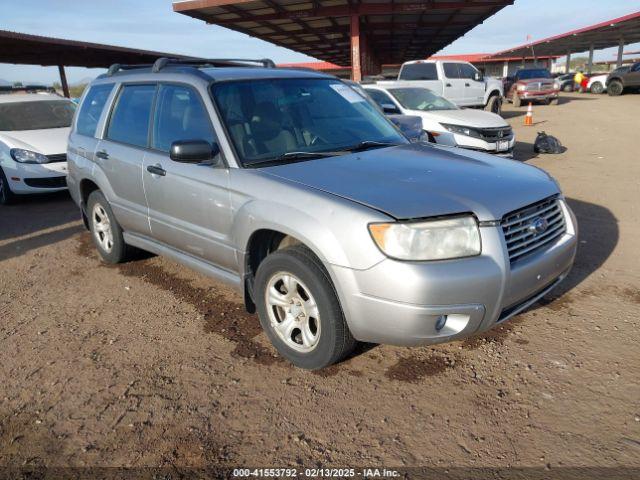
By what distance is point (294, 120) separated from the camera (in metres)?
Answer: 3.78

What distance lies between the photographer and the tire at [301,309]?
9.43ft

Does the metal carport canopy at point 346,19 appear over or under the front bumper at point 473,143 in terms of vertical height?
over

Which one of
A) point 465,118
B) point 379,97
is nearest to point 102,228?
point 465,118

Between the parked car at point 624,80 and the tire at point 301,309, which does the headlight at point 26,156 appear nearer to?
the tire at point 301,309

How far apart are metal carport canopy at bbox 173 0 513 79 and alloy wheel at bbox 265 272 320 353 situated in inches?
613

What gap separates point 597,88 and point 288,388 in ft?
124

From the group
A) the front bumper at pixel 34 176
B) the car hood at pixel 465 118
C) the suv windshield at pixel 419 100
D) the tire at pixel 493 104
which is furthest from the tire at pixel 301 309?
the tire at pixel 493 104

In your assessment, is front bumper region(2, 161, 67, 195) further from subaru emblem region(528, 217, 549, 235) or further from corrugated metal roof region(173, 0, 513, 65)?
corrugated metal roof region(173, 0, 513, 65)

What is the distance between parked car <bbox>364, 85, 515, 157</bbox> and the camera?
29.4 ft

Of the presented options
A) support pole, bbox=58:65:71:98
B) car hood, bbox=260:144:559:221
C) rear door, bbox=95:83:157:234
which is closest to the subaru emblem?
car hood, bbox=260:144:559:221

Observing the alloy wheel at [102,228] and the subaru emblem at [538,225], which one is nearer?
the subaru emblem at [538,225]

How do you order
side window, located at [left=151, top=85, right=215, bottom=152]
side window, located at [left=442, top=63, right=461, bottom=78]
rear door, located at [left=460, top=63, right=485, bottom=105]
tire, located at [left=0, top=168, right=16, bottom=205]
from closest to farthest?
side window, located at [left=151, top=85, right=215, bottom=152], tire, located at [left=0, top=168, right=16, bottom=205], side window, located at [left=442, top=63, right=461, bottom=78], rear door, located at [left=460, top=63, right=485, bottom=105]

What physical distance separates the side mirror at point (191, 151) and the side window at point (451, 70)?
1426cm

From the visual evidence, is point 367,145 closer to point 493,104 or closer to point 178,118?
point 178,118
